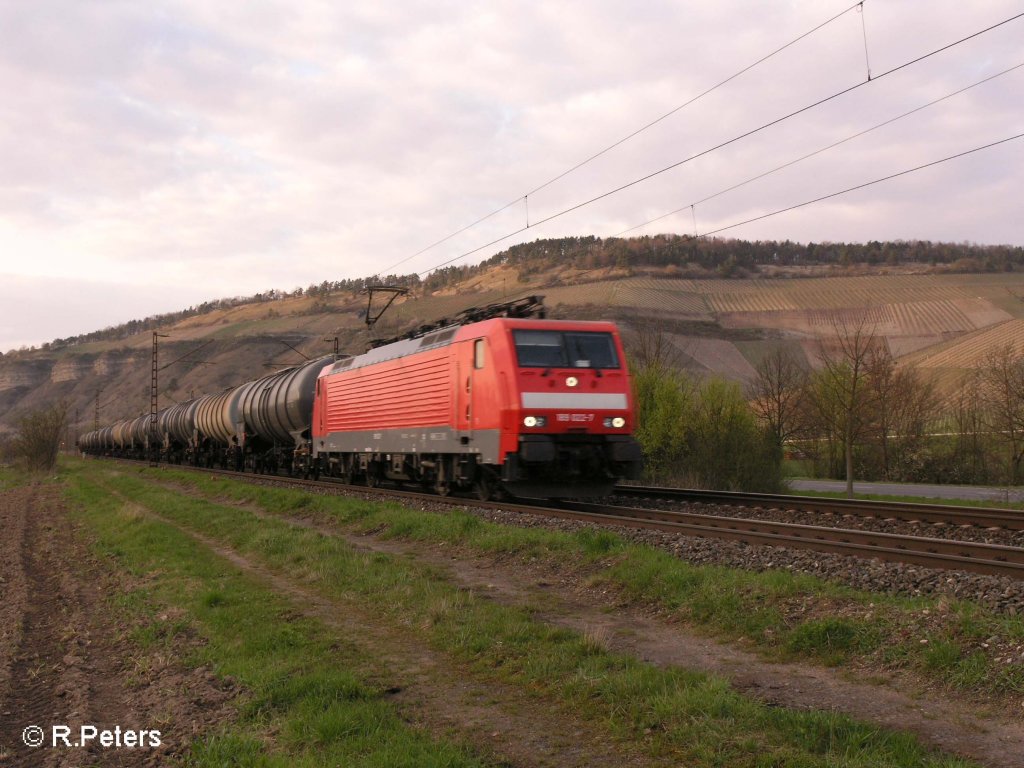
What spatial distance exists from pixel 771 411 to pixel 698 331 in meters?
36.3

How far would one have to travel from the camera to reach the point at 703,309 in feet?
276

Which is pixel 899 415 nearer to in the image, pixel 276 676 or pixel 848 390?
pixel 848 390

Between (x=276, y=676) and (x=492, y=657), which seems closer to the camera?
(x=276, y=676)

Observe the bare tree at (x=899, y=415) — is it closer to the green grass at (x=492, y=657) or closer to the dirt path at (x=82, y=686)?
the green grass at (x=492, y=657)

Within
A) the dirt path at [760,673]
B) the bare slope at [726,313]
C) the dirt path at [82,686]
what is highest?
the bare slope at [726,313]

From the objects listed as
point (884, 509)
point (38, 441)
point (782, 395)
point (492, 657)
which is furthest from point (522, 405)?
point (38, 441)

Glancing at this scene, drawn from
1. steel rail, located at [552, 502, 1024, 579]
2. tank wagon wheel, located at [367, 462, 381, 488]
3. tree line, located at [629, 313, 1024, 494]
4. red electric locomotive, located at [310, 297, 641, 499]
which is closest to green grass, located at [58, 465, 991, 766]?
steel rail, located at [552, 502, 1024, 579]

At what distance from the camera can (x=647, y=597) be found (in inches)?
355

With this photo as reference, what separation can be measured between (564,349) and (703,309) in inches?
2751

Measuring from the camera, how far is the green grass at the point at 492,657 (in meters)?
5.06

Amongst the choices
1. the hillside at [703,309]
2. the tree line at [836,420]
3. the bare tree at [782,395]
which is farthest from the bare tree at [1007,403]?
the hillside at [703,309]

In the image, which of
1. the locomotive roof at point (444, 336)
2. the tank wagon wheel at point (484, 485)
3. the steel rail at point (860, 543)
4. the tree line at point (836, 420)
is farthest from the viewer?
the tree line at point (836, 420)

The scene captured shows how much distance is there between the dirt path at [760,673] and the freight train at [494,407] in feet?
16.9

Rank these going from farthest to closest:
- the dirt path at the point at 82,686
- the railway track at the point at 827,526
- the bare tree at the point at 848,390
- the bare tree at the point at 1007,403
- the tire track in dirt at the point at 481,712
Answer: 1. the bare tree at the point at 1007,403
2. the bare tree at the point at 848,390
3. the railway track at the point at 827,526
4. the dirt path at the point at 82,686
5. the tire track in dirt at the point at 481,712
